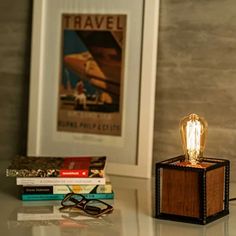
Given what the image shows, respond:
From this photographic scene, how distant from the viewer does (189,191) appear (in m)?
1.33

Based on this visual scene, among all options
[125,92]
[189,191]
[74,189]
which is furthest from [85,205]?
[125,92]

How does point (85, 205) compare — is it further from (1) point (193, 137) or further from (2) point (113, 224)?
(1) point (193, 137)

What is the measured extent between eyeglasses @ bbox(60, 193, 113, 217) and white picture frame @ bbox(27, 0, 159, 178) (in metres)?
0.31

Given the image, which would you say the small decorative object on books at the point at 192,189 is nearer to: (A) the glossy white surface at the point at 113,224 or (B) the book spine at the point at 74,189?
(A) the glossy white surface at the point at 113,224

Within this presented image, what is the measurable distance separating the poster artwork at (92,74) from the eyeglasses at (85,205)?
340 millimetres

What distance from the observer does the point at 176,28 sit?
1736 mm

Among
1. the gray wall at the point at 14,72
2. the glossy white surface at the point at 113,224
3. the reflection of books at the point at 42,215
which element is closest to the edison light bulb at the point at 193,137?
the glossy white surface at the point at 113,224

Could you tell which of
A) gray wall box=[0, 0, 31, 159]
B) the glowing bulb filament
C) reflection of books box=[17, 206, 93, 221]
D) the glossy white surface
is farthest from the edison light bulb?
gray wall box=[0, 0, 31, 159]

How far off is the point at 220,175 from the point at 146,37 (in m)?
0.50

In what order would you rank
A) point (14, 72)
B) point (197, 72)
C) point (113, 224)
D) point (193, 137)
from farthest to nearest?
point (14, 72)
point (197, 72)
point (193, 137)
point (113, 224)

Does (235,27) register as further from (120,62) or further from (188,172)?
(188,172)

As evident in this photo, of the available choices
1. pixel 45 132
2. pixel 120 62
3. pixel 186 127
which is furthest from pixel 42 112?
pixel 186 127

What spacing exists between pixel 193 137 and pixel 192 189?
0.15m

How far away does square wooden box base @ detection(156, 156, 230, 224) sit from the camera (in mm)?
1318
